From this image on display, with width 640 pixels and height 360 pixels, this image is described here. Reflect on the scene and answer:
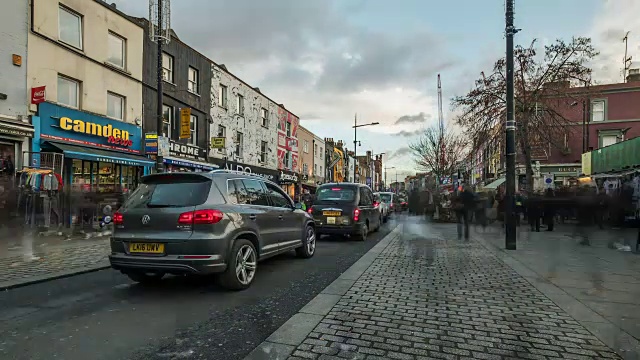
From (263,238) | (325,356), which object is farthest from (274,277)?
(325,356)

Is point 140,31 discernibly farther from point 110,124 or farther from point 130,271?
point 130,271

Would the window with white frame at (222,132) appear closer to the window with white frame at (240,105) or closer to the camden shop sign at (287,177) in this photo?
the window with white frame at (240,105)

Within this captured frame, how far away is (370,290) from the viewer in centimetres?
549

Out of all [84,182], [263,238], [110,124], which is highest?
[110,124]

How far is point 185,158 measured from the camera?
20.5 meters

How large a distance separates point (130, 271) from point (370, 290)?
3419mm

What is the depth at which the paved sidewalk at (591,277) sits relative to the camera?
4176mm

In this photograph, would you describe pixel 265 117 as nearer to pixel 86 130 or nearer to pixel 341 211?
pixel 86 130

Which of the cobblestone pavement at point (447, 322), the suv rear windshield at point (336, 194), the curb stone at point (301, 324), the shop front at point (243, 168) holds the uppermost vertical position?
the shop front at point (243, 168)


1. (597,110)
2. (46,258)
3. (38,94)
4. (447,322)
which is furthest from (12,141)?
(597,110)

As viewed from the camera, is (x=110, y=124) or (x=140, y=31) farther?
(x=140, y=31)

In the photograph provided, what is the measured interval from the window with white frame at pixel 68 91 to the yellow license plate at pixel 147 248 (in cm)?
1121

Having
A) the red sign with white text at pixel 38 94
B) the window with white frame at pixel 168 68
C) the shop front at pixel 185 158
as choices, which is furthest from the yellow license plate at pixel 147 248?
the window with white frame at pixel 168 68

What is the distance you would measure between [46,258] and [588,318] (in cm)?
899
